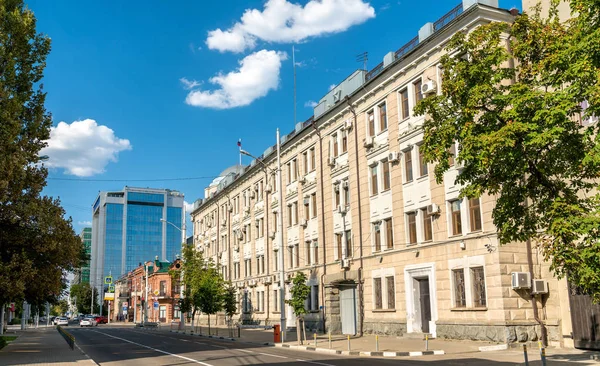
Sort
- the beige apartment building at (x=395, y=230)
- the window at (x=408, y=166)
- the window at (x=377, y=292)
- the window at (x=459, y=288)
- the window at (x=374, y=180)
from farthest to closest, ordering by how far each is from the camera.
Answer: the window at (x=374, y=180) < the window at (x=377, y=292) < the window at (x=408, y=166) < the window at (x=459, y=288) < the beige apartment building at (x=395, y=230)

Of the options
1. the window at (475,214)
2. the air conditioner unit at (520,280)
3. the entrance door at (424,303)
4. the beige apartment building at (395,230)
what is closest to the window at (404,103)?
the beige apartment building at (395,230)

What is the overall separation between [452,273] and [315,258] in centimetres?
1539

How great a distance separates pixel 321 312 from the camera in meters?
38.3

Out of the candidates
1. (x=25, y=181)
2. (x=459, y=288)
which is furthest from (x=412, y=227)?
(x=25, y=181)

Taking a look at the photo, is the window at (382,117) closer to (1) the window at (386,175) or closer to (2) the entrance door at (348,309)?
(1) the window at (386,175)

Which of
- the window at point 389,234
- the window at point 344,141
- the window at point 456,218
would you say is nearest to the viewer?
the window at point 456,218

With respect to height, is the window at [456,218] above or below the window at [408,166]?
below

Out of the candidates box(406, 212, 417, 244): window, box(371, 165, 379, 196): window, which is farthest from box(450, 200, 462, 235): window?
box(371, 165, 379, 196): window

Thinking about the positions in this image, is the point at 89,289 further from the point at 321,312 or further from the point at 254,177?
the point at 321,312

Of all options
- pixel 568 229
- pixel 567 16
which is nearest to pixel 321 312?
pixel 567 16

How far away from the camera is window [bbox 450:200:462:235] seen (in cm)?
2603

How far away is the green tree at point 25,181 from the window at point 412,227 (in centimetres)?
1639

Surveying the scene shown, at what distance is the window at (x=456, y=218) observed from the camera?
2603 centimetres

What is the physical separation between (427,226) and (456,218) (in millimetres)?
2257
